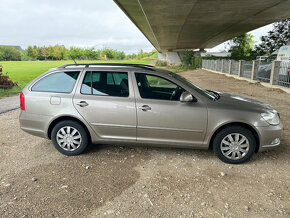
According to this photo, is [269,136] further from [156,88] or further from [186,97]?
[156,88]

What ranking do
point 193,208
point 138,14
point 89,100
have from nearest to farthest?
point 193,208 → point 89,100 → point 138,14

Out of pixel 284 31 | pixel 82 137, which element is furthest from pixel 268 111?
pixel 284 31

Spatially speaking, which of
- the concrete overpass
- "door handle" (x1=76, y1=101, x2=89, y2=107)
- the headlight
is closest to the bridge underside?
the concrete overpass

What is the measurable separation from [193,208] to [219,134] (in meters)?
1.40

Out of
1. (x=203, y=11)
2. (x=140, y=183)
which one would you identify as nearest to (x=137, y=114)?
(x=140, y=183)

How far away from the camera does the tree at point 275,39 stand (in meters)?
36.9

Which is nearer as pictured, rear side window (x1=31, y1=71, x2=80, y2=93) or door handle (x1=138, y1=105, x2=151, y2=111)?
door handle (x1=138, y1=105, x2=151, y2=111)

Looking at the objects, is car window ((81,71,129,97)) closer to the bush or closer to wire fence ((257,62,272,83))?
wire fence ((257,62,272,83))

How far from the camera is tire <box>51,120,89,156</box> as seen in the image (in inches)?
157

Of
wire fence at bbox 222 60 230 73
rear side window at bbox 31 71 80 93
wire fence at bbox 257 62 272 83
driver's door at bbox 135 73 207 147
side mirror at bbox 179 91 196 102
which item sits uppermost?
wire fence at bbox 222 60 230 73

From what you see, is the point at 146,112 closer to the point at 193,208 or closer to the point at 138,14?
the point at 193,208

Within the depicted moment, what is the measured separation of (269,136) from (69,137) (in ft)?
11.2

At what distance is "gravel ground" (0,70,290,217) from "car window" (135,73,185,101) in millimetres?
1122

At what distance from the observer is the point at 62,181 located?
10.8 feet
